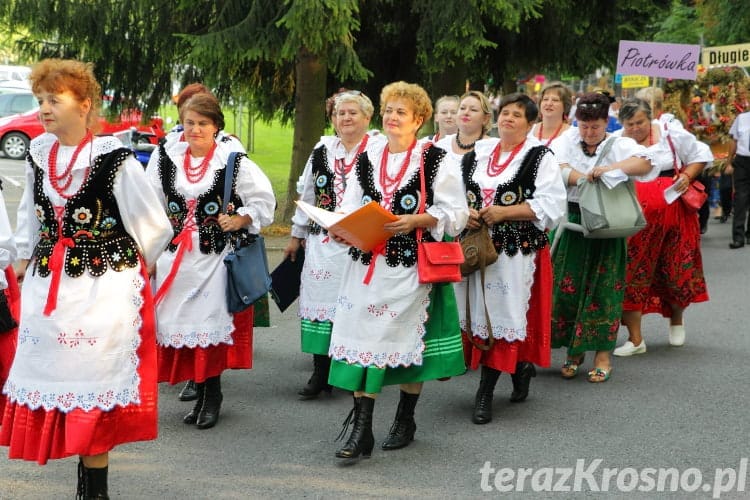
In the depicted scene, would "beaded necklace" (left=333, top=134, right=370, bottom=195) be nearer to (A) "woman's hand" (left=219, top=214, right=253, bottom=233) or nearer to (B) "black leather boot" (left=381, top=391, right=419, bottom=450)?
(A) "woman's hand" (left=219, top=214, right=253, bottom=233)

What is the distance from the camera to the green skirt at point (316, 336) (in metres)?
6.73

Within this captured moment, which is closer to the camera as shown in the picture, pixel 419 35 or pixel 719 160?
pixel 419 35

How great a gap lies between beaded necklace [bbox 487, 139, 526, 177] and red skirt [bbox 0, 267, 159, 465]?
2510mm

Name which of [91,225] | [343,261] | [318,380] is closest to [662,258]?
[343,261]

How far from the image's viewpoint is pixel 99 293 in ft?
14.3

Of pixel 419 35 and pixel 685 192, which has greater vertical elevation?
pixel 419 35

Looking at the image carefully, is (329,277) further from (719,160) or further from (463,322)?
(719,160)

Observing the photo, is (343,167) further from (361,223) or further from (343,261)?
(361,223)

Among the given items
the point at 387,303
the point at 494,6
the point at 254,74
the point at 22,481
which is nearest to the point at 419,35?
the point at 494,6

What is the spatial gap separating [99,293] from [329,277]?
252 cm

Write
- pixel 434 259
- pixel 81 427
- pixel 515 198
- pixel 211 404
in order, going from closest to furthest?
pixel 81 427 < pixel 434 259 < pixel 211 404 < pixel 515 198

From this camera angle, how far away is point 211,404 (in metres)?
6.11

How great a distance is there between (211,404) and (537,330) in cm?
201

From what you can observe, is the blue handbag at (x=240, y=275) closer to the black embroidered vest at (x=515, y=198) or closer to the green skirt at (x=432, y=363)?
the green skirt at (x=432, y=363)
